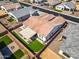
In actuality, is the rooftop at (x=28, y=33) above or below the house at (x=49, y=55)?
above

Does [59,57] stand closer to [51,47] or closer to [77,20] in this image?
[51,47]

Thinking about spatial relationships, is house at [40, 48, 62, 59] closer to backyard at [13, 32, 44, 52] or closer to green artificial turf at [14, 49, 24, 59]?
backyard at [13, 32, 44, 52]

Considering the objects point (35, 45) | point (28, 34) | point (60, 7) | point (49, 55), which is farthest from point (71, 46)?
point (60, 7)

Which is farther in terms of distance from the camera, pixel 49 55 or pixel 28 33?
pixel 28 33

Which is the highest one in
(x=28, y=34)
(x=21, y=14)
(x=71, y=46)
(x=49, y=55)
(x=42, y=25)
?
(x=21, y=14)

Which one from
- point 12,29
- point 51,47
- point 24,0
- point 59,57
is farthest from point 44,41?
point 24,0

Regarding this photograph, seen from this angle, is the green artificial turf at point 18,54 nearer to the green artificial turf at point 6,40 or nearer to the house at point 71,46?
the green artificial turf at point 6,40

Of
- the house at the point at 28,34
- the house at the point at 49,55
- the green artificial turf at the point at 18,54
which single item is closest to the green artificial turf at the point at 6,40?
the house at the point at 28,34

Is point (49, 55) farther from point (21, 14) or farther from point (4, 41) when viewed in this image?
point (21, 14)
